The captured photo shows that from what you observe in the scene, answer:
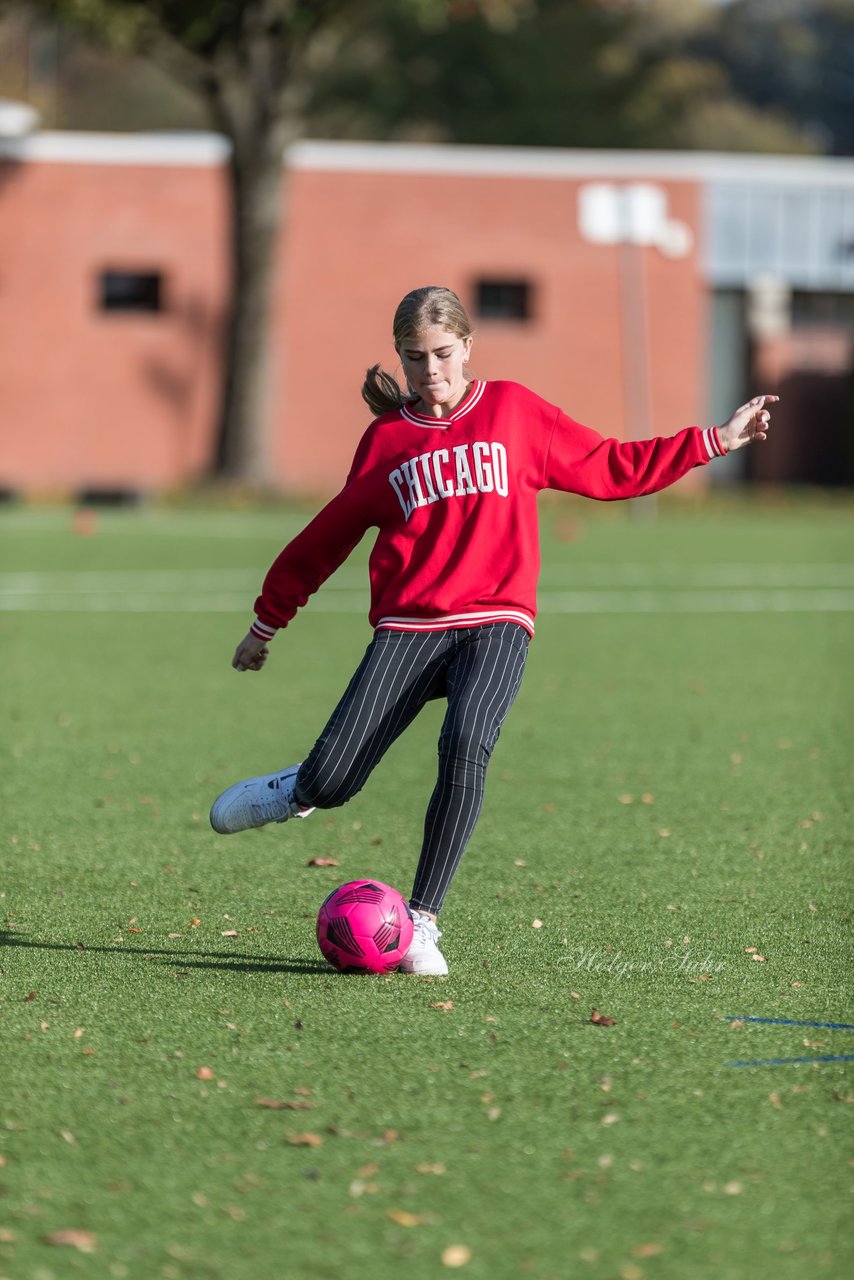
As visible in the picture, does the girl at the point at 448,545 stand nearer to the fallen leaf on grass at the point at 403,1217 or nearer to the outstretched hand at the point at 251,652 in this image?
the outstretched hand at the point at 251,652

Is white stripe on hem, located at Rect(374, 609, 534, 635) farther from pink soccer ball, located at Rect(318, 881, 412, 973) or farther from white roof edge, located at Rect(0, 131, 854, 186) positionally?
white roof edge, located at Rect(0, 131, 854, 186)

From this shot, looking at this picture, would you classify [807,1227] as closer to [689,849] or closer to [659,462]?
[659,462]

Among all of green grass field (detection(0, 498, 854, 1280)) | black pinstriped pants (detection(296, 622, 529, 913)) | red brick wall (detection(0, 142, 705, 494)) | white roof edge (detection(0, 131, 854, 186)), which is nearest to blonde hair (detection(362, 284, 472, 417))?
black pinstriped pants (detection(296, 622, 529, 913))

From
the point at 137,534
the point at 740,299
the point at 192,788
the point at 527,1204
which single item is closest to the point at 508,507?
the point at 527,1204

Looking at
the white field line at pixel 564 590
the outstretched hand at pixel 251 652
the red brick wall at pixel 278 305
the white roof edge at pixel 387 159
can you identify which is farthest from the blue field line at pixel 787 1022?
the white roof edge at pixel 387 159

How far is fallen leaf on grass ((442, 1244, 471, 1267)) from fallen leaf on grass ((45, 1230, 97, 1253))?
Result: 2.07 ft

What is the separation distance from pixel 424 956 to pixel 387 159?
28908 millimetres

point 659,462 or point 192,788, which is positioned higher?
point 659,462

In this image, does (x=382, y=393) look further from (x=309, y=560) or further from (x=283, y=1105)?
(x=283, y=1105)

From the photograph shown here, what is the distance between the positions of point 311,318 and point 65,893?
2766cm

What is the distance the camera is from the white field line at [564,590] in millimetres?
16266

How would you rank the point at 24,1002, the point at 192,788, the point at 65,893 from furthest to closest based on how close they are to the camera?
the point at 192,788
the point at 65,893
the point at 24,1002

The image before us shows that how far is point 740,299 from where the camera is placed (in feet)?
120

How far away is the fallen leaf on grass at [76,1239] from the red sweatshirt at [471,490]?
7.36ft
